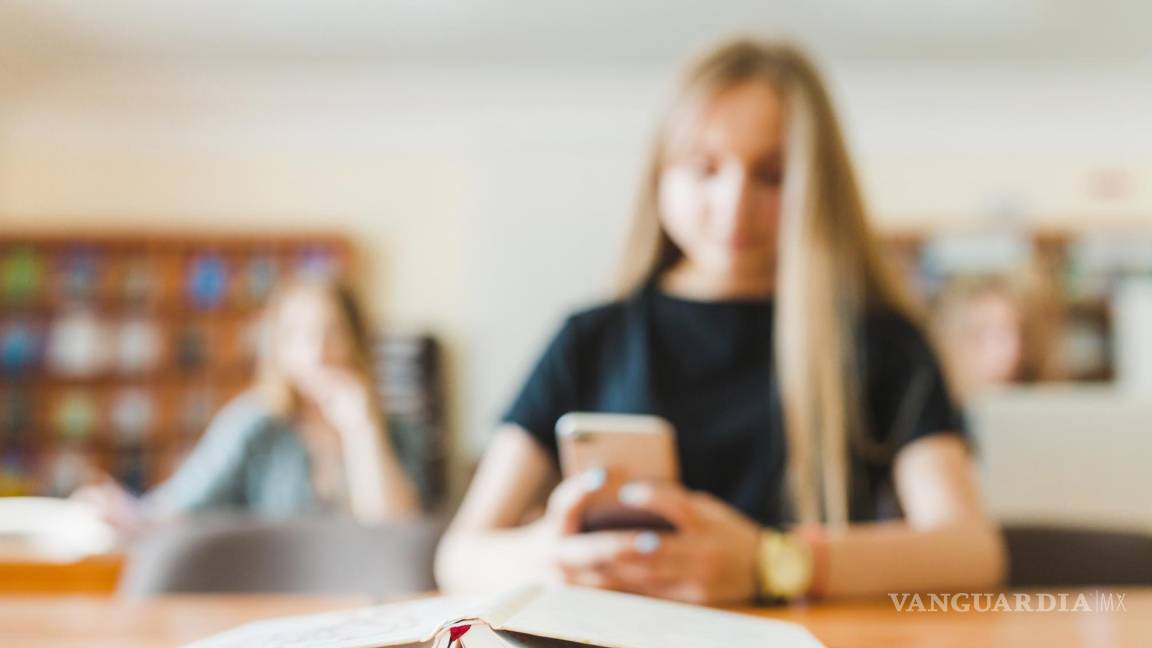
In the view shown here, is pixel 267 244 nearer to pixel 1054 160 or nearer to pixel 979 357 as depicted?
pixel 979 357

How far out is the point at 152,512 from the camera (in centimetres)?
216

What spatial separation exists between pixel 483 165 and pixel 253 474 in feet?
8.99

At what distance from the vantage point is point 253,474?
2.14 metres

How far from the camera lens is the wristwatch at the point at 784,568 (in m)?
0.74

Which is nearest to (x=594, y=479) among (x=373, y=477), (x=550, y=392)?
(x=550, y=392)

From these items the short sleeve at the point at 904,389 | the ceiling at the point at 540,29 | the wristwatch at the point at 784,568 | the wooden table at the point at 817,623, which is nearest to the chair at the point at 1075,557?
the short sleeve at the point at 904,389

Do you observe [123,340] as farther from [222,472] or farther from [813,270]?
[813,270]

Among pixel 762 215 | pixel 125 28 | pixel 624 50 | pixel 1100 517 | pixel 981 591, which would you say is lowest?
pixel 1100 517

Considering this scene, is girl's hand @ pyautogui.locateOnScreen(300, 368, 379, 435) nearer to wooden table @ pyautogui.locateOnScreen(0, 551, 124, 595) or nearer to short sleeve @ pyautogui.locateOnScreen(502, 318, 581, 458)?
wooden table @ pyautogui.locateOnScreen(0, 551, 124, 595)

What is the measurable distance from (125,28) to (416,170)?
1.47 meters

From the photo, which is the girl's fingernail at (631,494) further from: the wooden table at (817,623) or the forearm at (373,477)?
the forearm at (373,477)

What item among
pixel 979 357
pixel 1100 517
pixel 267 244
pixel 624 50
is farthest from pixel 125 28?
pixel 1100 517

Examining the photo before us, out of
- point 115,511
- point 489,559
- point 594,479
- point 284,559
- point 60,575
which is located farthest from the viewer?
point 115,511

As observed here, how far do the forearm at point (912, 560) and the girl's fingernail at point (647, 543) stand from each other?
15 centimetres
